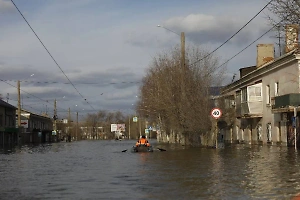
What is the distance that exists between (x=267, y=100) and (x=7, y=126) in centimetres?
4616

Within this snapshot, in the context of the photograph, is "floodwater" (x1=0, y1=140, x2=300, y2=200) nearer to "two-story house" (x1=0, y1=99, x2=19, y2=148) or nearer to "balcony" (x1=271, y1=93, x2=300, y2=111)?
"balcony" (x1=271, y1=93, x2=300, y2=111)

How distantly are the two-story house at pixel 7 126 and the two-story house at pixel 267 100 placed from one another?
33.9m

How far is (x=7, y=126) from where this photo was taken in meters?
79.5

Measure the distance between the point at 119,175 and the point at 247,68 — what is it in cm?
4807

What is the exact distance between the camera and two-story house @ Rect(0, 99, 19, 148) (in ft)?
249

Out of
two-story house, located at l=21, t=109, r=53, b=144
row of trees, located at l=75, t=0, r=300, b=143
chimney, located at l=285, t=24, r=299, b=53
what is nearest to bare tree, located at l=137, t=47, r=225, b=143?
row of trees, located at l=75, t=0, r=300, b=143

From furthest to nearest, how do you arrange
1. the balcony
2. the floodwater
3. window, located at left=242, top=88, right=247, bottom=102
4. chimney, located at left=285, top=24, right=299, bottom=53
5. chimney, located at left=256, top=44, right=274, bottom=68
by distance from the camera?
chimney, located at left=256, top=44, right=274, bottom=68 → window, located at left=242, top=88, right=247, bottom=102 → the balcony → chimney, located at left=285, top=24, right=299, bottom=53 → the floodwater

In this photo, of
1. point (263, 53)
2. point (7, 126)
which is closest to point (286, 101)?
point (263, 53)

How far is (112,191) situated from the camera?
45.1ft

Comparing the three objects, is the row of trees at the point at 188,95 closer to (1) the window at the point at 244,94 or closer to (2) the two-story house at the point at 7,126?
(1) the window at the point at 244,94

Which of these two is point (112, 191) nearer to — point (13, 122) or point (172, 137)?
point (172, 137)

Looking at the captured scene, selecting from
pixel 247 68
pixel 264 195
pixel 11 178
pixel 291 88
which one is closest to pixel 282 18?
pixel 264 195

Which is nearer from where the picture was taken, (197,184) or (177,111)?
(197,184)

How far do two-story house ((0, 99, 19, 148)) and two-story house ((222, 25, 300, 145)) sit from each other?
1336 inches
